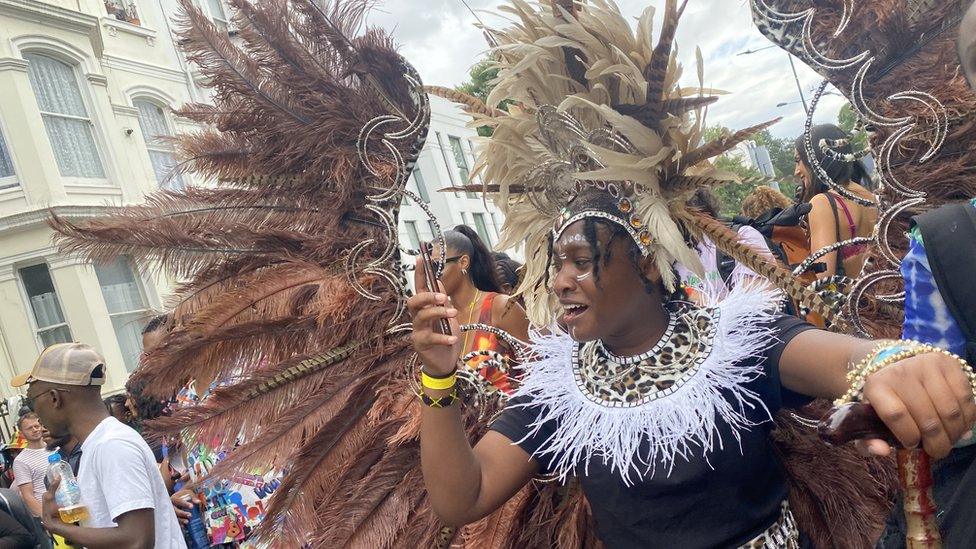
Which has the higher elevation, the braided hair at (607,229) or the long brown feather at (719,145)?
the long brown feather at (719,145)

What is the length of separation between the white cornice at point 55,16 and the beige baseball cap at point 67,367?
985 cm

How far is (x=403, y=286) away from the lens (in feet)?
7.61

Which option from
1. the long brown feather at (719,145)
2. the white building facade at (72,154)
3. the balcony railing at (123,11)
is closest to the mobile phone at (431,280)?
the long brown feather at (719,145)

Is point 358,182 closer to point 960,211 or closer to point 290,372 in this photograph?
point 290,372

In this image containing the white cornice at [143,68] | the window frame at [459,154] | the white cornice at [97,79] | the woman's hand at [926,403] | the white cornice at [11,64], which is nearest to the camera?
the woman's hand at [926,403]

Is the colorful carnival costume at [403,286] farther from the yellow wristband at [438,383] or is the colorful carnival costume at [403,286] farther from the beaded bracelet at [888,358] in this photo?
the beaded bracelet at [888,358]

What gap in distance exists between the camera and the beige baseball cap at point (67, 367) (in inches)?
114

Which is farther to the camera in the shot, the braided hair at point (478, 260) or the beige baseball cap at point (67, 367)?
the braided hair at point (478, 260)

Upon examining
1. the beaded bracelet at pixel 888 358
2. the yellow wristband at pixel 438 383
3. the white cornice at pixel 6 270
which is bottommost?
the beaded bracelet at pixel 888 358

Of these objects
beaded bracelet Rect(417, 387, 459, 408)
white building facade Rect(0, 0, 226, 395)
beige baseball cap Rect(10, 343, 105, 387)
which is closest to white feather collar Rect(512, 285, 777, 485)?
beaded bracelet Rect(417, 387, 459, 408)

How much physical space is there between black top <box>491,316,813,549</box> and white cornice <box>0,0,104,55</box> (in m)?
12.1

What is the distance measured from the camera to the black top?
60.0 inches

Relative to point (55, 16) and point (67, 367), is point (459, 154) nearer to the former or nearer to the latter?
point (67, 367)

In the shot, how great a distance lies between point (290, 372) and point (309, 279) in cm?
31
